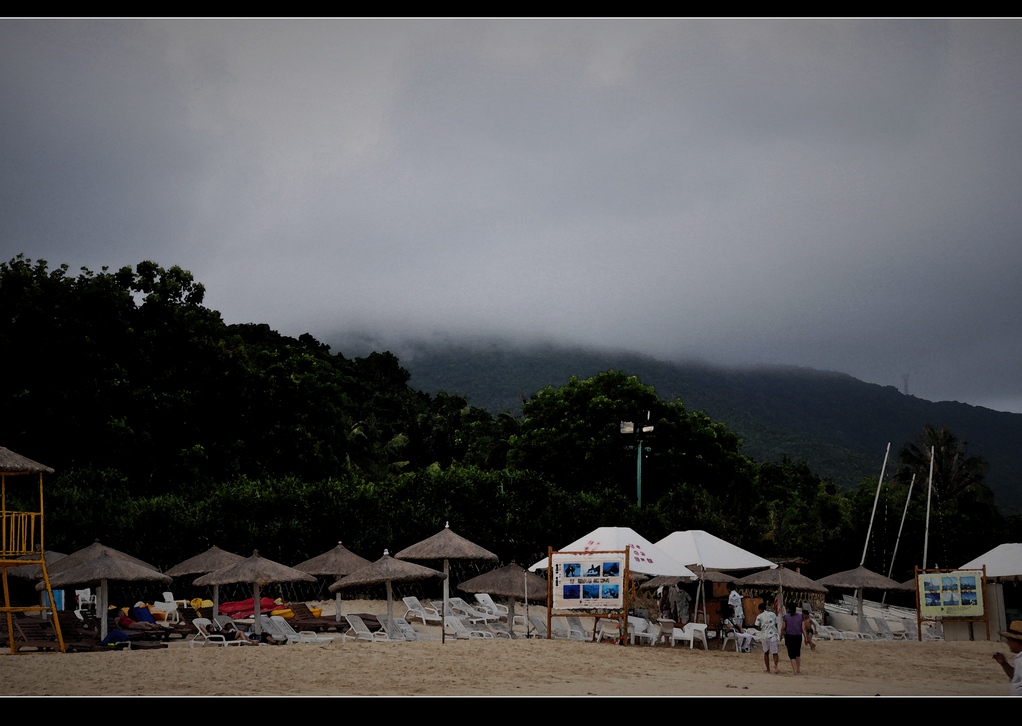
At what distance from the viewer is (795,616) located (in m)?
14.4

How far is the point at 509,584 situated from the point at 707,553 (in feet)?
12.7

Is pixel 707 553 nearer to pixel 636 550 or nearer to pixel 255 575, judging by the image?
pixel 636 550

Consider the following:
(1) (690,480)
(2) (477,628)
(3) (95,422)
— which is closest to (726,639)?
(2) (477,628)

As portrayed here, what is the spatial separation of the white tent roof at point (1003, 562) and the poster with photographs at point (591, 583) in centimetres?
964

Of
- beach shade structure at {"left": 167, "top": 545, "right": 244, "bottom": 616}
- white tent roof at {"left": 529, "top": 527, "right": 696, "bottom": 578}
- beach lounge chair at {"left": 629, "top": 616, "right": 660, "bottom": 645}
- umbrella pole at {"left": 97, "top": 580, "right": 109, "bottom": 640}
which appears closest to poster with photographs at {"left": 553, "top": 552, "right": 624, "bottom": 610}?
white tent roof at {"left": 529, "top": 527, "right": 696, "bottom": 578}

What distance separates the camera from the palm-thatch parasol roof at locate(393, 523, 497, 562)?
19.2m

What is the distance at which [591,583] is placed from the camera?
17906 mm

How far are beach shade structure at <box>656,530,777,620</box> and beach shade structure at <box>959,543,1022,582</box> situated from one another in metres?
6.28

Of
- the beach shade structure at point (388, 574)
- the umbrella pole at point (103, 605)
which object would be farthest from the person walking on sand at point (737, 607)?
the umbrella pole at point (103, 605)

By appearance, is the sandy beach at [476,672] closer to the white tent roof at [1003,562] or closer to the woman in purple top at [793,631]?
the woman in purple top at [793,631]

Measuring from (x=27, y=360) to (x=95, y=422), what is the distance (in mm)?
2561

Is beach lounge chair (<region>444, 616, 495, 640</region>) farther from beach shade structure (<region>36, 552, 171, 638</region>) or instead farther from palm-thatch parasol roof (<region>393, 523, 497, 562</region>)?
beach shade structure (<region>36, 552, 171, 638</region>)

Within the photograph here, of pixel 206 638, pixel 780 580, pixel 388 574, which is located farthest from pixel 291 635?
pixel 780 580

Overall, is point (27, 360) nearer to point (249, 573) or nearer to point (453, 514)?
point (453, 514)
